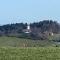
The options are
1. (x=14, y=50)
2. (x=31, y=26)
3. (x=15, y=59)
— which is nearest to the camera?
(x=15, y=59)

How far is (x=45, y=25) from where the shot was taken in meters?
30.1

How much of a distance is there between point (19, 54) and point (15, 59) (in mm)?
475

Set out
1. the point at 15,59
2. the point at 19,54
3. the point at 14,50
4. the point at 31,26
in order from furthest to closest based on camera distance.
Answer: the point at 31,26 < the point at 14,50 < the point at 19,54 < the point at 15,59

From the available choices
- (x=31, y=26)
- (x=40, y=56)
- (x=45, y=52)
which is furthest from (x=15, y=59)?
(x=31, y=26)

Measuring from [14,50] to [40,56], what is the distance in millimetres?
999

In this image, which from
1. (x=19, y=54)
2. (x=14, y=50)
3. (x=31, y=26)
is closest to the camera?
(x=19, y=54)

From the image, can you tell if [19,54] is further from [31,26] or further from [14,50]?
[31,26]

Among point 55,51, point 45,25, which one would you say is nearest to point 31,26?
point 45,25

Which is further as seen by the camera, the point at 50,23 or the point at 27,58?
the point at 50,23

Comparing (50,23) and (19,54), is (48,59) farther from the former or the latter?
(50,23)

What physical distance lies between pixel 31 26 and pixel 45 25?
5.89 ft

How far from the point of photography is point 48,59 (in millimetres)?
6148

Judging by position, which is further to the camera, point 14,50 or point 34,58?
point 14,50

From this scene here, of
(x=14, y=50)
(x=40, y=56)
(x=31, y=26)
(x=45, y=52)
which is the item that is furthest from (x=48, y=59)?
(x=31, y=26)
